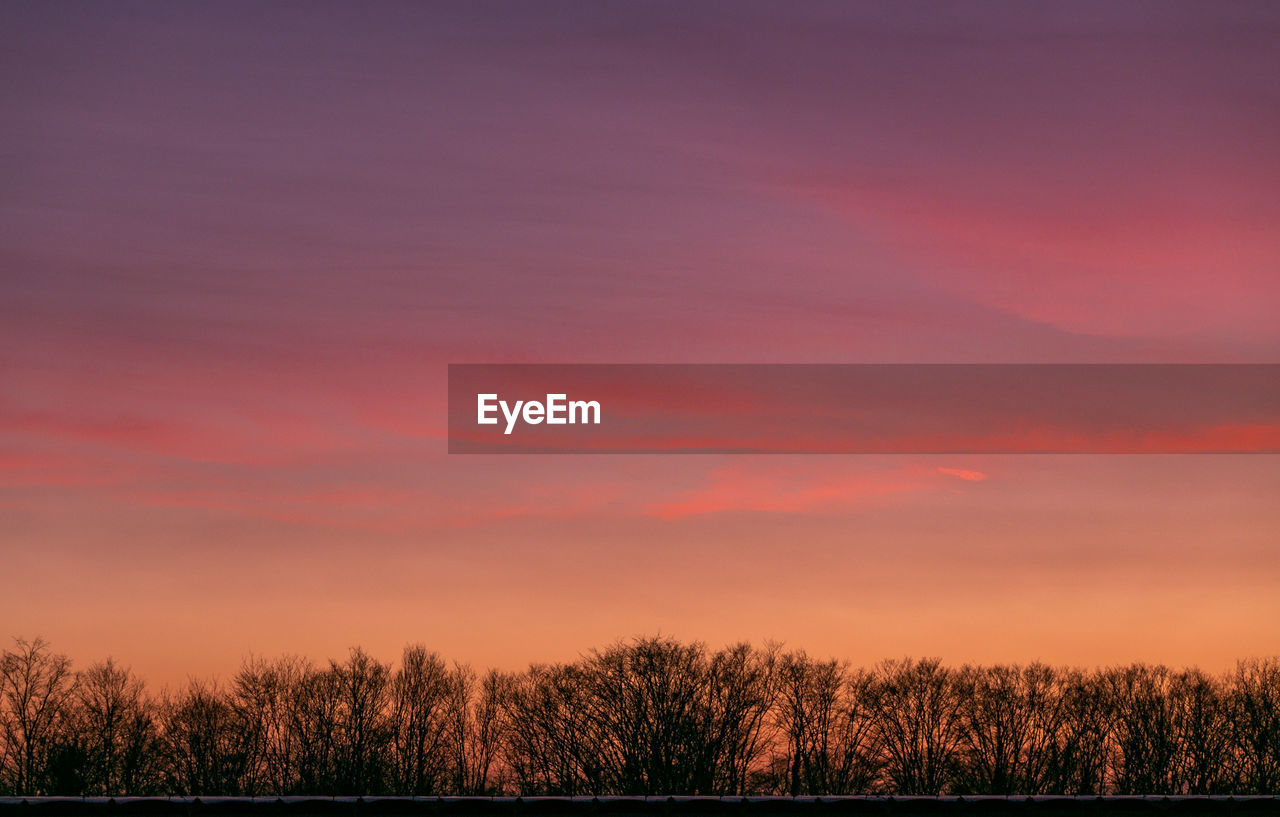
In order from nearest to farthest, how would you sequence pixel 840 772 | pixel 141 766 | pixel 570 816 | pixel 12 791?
pixel 570 816
pixel 12 791
pixel 141 766
pixel 840 772

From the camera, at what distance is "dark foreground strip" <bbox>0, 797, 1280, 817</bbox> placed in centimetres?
5503

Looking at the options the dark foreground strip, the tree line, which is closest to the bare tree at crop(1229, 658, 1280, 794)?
the tree line

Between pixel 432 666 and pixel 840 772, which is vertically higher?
pixel 432 666

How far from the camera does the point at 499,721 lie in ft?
516

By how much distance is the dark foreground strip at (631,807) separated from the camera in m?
55.0

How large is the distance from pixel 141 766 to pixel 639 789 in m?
51.8

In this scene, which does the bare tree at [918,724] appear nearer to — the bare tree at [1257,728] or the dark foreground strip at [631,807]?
the bare tree at [1257,728]

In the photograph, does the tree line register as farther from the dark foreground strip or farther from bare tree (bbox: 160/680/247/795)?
the dark foreground strip

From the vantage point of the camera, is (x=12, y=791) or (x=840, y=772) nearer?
(x=12, y=791)

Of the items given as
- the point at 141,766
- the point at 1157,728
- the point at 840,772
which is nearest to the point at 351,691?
the point at 141,766

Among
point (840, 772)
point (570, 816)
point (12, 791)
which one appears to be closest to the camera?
point (570, 816)

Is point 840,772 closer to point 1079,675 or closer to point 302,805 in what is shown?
point 1079,675

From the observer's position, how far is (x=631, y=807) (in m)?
55.8

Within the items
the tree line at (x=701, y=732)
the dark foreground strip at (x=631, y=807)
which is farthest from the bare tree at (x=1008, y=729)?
the dark foreground strip at (x=631, y=807)
